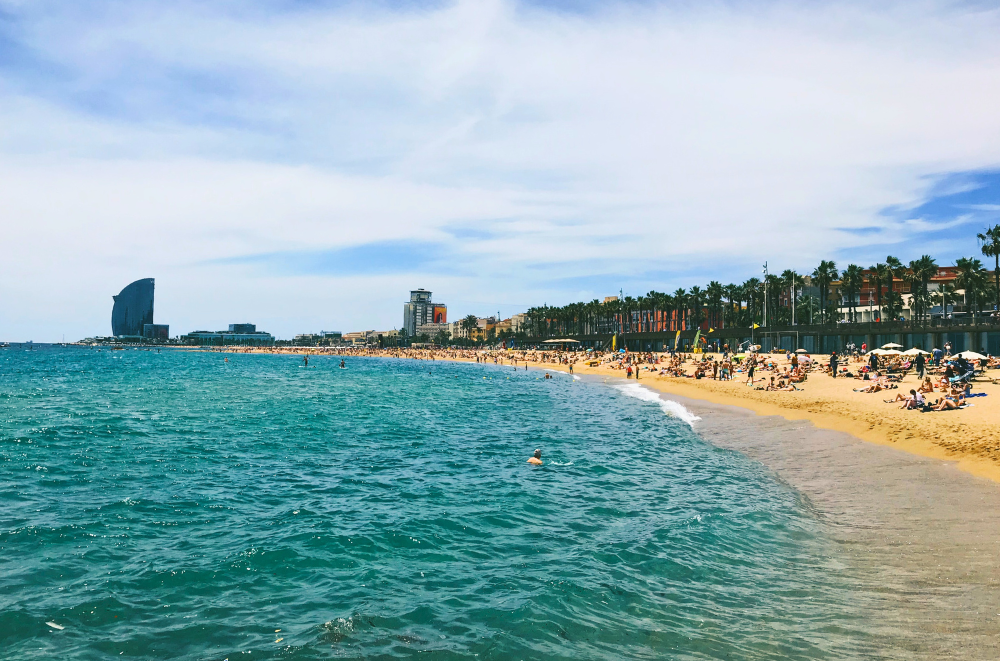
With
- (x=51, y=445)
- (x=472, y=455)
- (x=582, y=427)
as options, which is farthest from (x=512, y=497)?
(x=51, y=445)

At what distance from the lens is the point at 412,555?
10844 millimetres

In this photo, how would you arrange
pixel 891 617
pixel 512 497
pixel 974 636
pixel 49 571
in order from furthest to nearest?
pixel 512 497, pixel 49 571, pixel 891 617, pixel 974 636

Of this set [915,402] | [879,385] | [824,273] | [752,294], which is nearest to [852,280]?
[824,273]

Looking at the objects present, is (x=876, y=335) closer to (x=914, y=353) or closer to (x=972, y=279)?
(x=972, y=279)

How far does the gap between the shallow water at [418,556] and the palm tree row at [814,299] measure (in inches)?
2672

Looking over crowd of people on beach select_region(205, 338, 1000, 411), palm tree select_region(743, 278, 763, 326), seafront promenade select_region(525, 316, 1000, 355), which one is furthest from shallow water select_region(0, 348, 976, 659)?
palm tree select_region(743, 278, 763, 326)

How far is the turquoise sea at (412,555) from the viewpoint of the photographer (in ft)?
25.3

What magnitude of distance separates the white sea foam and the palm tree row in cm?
3966

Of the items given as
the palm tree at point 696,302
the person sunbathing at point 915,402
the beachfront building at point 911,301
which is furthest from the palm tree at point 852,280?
the person sunbathing at point 915,402

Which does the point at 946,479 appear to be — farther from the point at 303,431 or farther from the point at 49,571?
the point at 303,431

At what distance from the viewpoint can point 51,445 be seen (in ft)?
73.1

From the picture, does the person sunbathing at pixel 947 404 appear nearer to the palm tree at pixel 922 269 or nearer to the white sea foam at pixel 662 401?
the white sea foam at pixel 662 401

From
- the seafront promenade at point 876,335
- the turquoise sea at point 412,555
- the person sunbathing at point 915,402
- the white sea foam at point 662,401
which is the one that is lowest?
the white sea foam at point 662,401

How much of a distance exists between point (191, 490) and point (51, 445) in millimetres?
11118
